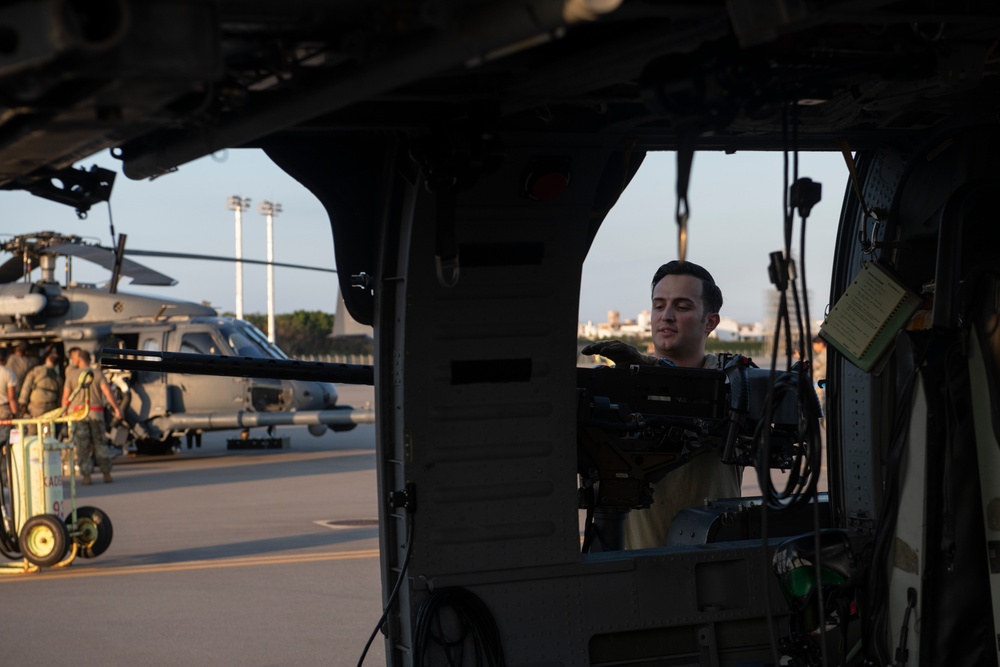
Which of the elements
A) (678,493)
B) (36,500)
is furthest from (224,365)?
(36,500)

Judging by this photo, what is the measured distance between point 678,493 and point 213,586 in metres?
4.78

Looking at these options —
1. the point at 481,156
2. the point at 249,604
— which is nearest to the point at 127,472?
the point at 249,604

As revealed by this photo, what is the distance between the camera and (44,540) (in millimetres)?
9984

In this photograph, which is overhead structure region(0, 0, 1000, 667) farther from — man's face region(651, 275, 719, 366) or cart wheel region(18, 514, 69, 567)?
cart wheel region(18, 514, 69, 567)

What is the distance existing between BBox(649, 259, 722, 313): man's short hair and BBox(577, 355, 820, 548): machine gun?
40.1 inches

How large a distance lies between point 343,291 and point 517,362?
2.22 feet

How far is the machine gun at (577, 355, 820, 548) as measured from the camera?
4.99 metres

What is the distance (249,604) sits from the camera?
859 cm

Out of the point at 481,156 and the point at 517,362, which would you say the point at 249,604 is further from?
the point at 481,156

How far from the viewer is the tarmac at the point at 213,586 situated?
732cm

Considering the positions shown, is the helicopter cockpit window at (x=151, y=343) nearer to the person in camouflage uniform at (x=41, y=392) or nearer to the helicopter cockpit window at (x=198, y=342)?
the helicopter cockpit window at (x=198, y=342)

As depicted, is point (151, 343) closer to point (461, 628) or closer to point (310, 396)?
point (310, 396)

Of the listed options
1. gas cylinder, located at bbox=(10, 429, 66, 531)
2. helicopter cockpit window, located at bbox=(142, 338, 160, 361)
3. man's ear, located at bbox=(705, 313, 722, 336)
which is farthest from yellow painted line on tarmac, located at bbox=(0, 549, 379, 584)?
helicopter cockpit window, located at bbox=(142, 338, 160, 361)

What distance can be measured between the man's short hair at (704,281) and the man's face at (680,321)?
1.3 inches
